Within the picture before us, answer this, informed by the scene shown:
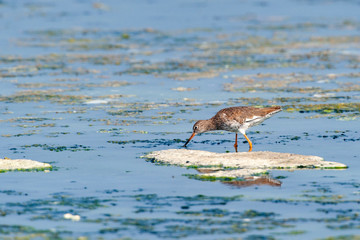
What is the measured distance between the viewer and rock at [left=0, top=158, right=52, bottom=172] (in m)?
12.6

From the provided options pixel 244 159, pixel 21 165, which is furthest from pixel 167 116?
pixel 21 165

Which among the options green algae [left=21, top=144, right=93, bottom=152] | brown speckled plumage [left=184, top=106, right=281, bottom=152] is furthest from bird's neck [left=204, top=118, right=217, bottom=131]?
green algae [left=21, top=144, right=93, bottom=152]

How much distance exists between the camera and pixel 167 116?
1756cm

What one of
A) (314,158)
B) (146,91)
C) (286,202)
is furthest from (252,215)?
(146,91)

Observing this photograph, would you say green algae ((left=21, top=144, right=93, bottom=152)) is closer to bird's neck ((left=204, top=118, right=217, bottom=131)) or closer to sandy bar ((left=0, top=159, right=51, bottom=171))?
sandy bar ((left=0, top=159, right=51, bottom=171))

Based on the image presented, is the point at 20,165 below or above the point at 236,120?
below

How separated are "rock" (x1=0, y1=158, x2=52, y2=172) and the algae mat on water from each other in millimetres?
1869

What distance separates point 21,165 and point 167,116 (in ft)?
17.9

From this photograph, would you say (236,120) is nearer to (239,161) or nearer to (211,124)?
(211,124)

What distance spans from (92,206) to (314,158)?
4202 millimetres

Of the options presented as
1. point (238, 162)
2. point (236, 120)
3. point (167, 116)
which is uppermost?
point (236, 120)

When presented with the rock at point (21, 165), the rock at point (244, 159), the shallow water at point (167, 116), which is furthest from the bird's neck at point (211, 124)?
the rock at point (21, 165)

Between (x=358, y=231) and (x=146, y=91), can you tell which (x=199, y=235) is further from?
(x=146, y=91)

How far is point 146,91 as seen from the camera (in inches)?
822
